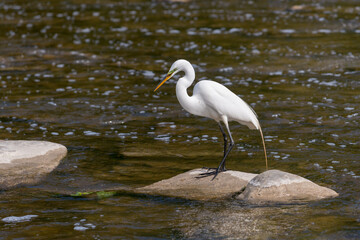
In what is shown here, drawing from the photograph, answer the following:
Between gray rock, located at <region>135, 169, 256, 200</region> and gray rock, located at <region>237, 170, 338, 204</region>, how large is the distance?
249 mm

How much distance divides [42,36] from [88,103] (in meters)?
8.33

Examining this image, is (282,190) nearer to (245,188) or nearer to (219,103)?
(245,188)

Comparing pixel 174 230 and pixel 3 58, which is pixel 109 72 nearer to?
pixel 3 58

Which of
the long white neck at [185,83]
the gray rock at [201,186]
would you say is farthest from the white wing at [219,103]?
the gray rock at [201,186]

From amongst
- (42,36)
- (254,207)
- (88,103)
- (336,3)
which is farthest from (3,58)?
(336,3)

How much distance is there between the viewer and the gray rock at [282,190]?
7.11 meters

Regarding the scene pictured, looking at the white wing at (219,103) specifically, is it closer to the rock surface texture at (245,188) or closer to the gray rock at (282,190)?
the rock surface texture at (245,188)

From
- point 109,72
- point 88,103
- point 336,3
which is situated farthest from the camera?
point 336,3

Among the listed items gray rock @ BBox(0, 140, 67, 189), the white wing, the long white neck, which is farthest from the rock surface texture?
gray rock @ BBox(0, 140, 67, 189)

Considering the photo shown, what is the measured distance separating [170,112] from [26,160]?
3920 mm

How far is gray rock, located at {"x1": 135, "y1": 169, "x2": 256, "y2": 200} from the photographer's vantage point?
7438 millimetres

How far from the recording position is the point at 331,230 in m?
6.33

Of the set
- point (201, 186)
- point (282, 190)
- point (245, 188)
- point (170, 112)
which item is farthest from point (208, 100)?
point (170, 112)

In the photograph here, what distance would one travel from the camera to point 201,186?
24.9 ft
